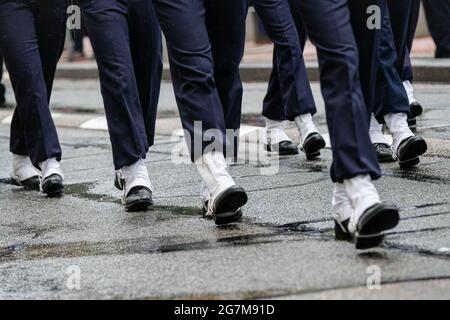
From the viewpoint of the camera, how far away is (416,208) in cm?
507

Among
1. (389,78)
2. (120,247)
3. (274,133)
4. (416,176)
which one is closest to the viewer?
(120,247)

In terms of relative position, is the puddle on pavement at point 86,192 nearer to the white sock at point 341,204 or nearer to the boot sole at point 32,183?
the boot sole at point 32,183

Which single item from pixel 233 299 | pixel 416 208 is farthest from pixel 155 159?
pixel 233 299

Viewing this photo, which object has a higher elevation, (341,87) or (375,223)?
(341,87)

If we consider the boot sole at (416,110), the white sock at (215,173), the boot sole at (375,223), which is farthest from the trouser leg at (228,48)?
the boot sole at (416,110)

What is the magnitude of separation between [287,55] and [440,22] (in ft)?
18.1

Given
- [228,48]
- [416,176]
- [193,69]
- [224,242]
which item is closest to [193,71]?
[193,69]

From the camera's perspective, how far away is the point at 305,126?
6906mm

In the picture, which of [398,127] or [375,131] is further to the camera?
[375,131]

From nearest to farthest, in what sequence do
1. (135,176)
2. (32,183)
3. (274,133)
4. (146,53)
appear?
(135,176) < (146,53) < (32,183) < (274,133)

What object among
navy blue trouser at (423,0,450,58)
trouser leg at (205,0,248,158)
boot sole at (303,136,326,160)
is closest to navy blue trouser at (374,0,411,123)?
boot sole at (303,136,326,160)

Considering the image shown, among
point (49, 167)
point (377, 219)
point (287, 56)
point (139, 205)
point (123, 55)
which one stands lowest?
point (49, 167)

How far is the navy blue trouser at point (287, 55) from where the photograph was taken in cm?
678

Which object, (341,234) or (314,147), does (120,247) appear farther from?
(314,147)
